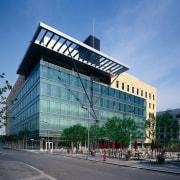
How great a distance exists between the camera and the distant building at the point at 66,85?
166 ft

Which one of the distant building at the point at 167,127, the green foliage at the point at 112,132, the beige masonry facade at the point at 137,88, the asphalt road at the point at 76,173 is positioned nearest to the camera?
the asphalt road at the point at 76,173

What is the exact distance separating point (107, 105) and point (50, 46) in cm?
2833

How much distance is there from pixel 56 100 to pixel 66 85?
533 cm

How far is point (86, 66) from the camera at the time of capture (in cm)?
5919

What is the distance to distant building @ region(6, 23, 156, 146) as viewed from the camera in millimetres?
50562

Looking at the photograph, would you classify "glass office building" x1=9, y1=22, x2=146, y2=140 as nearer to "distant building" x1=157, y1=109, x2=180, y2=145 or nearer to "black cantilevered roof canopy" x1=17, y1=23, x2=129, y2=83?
"black cantilevered roof canopy" x1=17, y1=23, x2=129, y2=83

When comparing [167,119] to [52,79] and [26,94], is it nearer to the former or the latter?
[52,79]

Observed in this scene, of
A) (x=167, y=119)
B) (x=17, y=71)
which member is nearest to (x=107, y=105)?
(x=17, y=71)

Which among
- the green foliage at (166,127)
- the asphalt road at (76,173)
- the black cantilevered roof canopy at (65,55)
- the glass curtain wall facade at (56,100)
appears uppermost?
the black cantilevered roof canopy at (65,55)

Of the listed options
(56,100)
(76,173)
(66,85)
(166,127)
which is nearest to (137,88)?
(66,85)

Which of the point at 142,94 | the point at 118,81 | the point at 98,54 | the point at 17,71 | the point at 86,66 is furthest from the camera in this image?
the point at 142,94

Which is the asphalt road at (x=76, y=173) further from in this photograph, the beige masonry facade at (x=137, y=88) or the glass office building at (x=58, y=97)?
the beige masonry facade at (x=137, y=88)

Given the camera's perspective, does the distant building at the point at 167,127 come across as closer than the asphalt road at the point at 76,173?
No

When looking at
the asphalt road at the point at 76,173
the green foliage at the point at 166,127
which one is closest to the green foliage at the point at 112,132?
the green foliage at the point at 166,127
